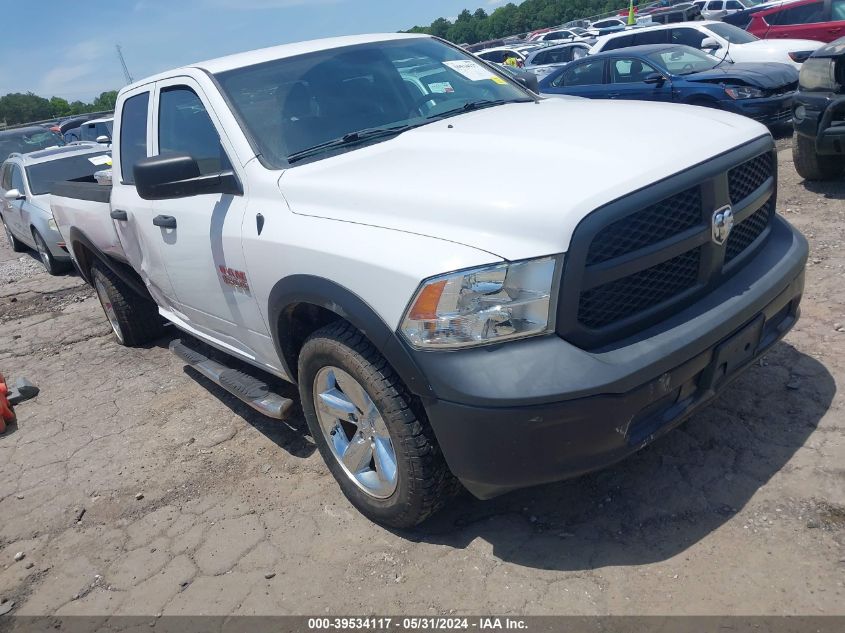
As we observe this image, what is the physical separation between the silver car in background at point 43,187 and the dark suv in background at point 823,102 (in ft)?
24.7

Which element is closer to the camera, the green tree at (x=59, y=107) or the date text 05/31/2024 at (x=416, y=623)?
the date text 05/31/2024 at (x=416, y=623)

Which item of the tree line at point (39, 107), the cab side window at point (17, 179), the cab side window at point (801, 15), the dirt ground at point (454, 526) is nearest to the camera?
the dirt ground at point (454, 526)

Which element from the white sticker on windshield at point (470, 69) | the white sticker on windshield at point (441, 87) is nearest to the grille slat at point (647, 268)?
the white sticker on windshield at point (441, 87)

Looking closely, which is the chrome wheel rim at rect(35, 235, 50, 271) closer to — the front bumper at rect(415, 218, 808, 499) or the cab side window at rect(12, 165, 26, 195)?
the cab side window at rect(12, 165, 26, 195)

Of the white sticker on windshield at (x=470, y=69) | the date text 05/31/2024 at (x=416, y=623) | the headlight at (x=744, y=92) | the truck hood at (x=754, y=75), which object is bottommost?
the date text 05/31/2024 at (x=416, y=623)

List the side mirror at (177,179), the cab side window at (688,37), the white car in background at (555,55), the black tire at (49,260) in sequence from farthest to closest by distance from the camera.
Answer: the white car in background at (555,55)
the cab side window at (688,37)
the black tire at (49,260)
the side mirror at (177,179)

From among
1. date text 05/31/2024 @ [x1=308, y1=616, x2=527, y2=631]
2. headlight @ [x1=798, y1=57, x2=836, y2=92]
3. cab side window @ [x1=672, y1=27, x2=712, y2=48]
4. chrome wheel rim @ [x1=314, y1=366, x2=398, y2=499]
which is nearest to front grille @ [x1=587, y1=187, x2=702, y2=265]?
chrome wheel rim @ [x1=314, y1=366, x2=398, y2=499]

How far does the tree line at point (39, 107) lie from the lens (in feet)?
178

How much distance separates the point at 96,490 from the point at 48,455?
2.33 ft

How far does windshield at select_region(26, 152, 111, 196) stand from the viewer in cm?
958

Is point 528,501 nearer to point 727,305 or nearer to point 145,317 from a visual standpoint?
point 727,305

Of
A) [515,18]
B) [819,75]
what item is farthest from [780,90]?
[515,18]

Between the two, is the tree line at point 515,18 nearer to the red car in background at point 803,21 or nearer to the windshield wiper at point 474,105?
the red car in background at point 803,21

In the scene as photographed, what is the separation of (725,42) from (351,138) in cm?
1084
